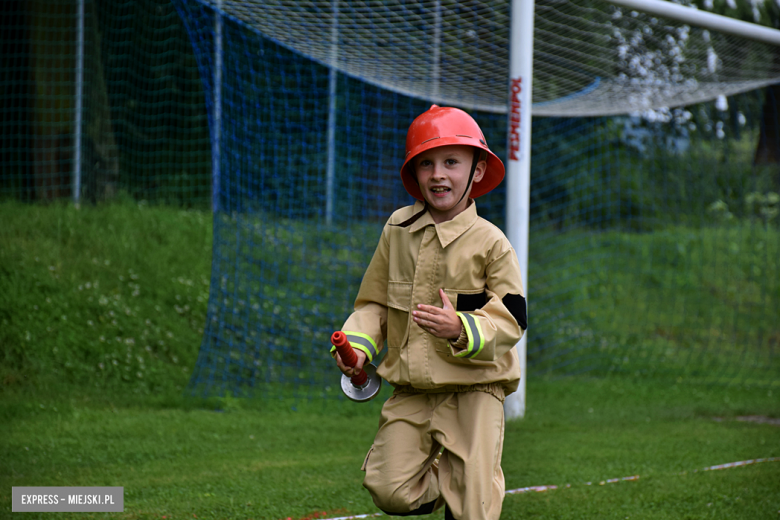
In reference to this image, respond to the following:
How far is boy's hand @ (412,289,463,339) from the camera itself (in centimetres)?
217

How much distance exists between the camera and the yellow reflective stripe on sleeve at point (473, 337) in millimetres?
2176

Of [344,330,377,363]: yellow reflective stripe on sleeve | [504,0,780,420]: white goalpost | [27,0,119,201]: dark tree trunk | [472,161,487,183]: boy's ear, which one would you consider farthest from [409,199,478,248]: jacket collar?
[27,0,119,201]: dark tree trunk

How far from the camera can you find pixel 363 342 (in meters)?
2.50

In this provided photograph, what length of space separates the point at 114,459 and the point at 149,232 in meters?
3.95

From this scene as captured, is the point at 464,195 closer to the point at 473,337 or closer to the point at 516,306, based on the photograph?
the point at 516,306

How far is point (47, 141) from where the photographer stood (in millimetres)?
8195

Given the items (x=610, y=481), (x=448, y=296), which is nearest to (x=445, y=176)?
(x=448, y=296)

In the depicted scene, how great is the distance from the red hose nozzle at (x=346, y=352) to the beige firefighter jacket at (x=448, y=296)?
0.28 feet

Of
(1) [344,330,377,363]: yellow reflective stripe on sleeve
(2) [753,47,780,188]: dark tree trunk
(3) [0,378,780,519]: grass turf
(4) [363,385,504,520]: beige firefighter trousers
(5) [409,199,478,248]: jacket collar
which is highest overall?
(2) [753,47,780,188]: dark tree trunk

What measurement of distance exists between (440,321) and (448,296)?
283 mm

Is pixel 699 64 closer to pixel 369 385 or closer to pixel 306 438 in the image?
pixel 306 438

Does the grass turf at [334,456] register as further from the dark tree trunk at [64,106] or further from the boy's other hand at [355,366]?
the dark tree trunk at [64,106]

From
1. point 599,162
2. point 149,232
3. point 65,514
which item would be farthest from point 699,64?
point 65,514

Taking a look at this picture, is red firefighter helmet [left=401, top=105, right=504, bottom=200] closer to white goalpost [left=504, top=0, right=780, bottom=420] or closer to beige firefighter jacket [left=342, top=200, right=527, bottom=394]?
beige firefighter jacket [left=342, top=200, right=527, bottom=394]
